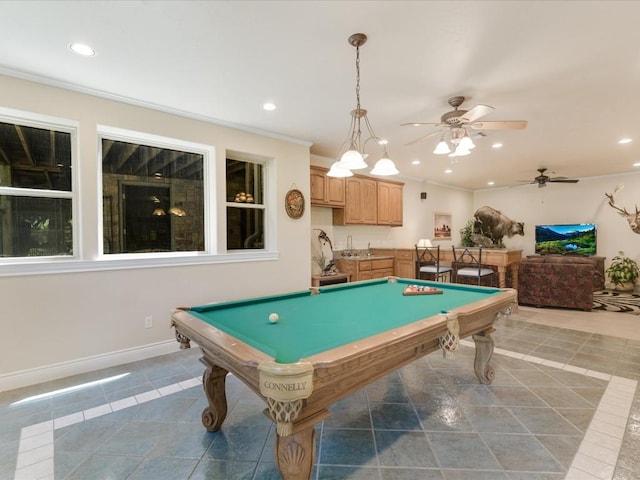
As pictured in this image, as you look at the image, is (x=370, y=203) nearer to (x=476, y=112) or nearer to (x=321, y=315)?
(x=476, y=112)

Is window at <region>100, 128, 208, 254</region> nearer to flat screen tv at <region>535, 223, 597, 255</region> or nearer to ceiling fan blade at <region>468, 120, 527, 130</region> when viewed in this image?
ceiling fan blade at <region>468, 120, 527, 130</region>

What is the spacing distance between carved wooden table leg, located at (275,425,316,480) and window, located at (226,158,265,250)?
302cm

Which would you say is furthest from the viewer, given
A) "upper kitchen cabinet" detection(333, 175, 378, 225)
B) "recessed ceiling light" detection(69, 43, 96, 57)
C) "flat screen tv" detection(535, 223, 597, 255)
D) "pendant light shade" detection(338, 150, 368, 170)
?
"flat screen tv" detection(535, 223, 597, 255)

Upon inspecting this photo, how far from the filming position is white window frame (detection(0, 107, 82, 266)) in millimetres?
2613

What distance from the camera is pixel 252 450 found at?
5.96 feet

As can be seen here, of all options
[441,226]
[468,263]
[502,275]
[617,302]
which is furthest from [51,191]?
[617,302]

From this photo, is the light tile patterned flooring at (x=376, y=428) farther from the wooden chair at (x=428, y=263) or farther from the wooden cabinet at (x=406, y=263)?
the wooden cabinet at (x=406, y=263)

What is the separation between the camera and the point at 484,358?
102 inches

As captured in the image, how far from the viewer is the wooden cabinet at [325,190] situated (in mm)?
4871

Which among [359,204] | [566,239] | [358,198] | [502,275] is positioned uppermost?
[358,198]

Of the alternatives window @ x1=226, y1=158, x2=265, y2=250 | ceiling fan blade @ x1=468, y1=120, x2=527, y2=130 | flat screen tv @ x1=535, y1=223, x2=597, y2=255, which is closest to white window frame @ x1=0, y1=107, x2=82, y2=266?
window @ x1=226, y1=158, x2=265, y2=250

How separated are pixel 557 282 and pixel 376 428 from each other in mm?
4778

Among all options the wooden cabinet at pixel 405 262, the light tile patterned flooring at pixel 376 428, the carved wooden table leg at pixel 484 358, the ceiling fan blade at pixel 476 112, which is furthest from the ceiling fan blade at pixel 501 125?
the wooden cabinet at pixel 405 262

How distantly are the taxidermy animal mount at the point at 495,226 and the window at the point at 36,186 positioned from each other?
8074mm
